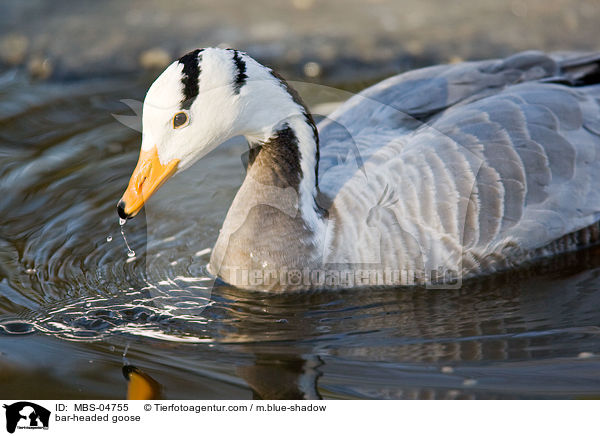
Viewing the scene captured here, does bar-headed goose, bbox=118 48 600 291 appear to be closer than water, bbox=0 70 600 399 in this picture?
No

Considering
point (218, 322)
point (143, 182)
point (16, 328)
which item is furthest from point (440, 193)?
point (16, 328)

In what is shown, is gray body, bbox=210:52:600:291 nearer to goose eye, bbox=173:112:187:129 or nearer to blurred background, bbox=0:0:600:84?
goose eye, bbox=173:112:187:129

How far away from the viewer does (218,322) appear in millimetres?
4879

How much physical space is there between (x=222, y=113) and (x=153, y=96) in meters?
0.46

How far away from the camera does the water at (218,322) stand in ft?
14.1

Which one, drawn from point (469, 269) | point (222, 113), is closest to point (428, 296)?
point (469, 269)

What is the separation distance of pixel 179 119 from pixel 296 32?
4978 mm

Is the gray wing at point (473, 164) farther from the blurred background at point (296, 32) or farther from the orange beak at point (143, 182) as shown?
the blurred background at point (296, 32)

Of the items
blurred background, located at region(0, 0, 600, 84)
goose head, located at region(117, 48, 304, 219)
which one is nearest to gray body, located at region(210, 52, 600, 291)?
goose head, located at region(117, 48, 304, 219)
